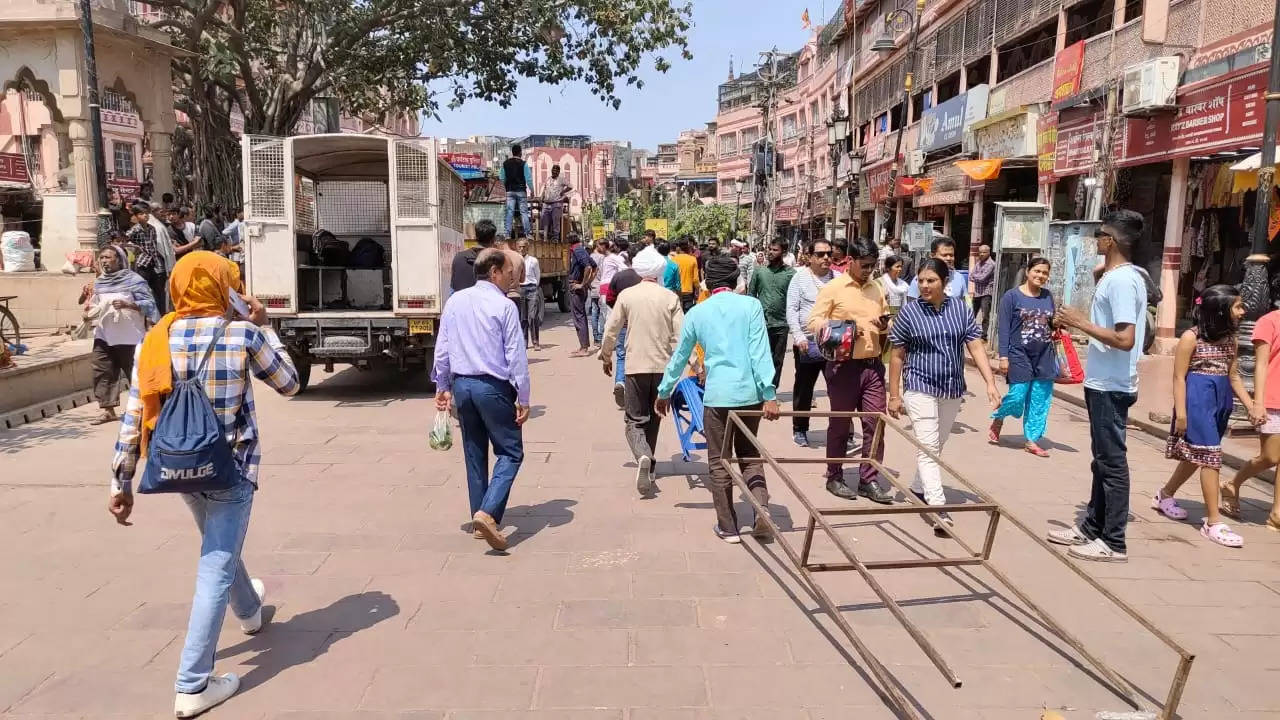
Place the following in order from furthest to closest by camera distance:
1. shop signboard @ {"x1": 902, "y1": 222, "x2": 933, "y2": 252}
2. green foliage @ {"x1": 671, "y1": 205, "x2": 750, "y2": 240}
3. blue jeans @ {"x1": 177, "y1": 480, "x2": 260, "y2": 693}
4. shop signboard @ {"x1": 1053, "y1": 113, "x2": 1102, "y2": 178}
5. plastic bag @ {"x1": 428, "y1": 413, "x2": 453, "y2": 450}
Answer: green foliage @ {"x1": 671, "y1": 205, "x2": 750, "y2": 240} → shop signboard @ {"x1": 902, "y1": 222, "x2": 933, "y2": 252} → shop signboard @ {"x1": 1053, "y1": 113, "x2": 1102, "y2": 178} → plastic bag @ {"x1": 428, "y1": 413, "x2": 453, "y2": 450} → blue jeans @ {"x1": 177, "y1": 480, "x2": 260, "y2": 693}

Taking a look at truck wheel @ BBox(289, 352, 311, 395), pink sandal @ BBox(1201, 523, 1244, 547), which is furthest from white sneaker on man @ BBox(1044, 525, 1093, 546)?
truck wheel @ BBox(289, 352, 311, 395)

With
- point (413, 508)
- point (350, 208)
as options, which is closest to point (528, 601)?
point (413, 508)

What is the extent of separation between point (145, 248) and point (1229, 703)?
1061 centimetres

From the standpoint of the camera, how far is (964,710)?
11.0 feet

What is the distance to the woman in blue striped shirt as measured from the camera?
5.48 m

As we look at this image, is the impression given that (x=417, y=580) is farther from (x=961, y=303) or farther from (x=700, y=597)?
(x=961, y=303)

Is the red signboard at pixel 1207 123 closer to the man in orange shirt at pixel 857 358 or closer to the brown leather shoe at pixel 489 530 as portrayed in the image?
the man in orange shirt at pixel 857 358

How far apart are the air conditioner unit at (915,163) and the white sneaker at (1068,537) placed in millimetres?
22663

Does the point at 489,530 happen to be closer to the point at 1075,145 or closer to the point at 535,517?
the point at 535,517

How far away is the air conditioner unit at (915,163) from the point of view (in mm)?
26234

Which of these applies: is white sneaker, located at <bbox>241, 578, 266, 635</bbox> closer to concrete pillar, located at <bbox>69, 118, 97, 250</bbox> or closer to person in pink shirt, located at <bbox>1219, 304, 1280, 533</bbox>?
person in pink shirt, located at <bbox>1219, 304, 1280, 533</bbox>

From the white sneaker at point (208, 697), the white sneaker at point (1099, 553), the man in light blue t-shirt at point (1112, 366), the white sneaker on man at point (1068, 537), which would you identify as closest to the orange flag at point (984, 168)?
the man in light blue t-shirt at point (1112, 366)

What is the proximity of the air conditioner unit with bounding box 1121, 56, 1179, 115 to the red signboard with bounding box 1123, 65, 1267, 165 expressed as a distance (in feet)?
0.62

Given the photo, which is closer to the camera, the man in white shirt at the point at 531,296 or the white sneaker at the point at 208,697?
the white sneaker at the point at 208,697
